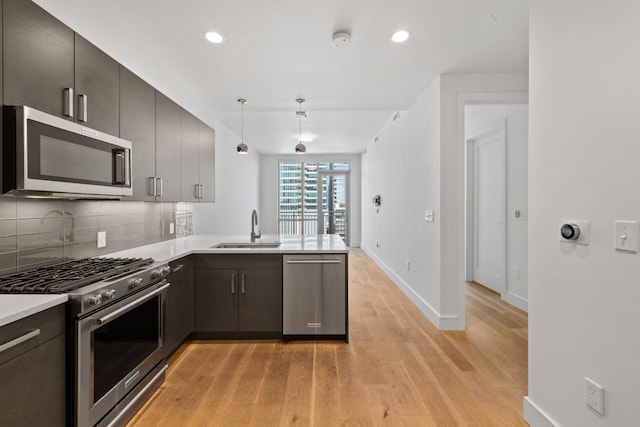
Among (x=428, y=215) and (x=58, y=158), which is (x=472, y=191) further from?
(x=58, y=158)

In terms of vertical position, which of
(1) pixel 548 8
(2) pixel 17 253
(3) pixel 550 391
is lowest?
(3) pixel 550 391

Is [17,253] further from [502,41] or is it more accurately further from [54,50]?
[502,41]

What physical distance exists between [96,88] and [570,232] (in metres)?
2.64

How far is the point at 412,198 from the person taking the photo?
418 cm

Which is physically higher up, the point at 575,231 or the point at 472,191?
the point at 472,191

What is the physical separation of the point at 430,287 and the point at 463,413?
5.58 ft

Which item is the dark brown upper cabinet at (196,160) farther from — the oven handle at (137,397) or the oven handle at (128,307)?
the oven handle at (137,397)

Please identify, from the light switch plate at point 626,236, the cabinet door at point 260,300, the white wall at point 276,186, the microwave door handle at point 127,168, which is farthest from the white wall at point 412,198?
the microwave door handle at point 127,168

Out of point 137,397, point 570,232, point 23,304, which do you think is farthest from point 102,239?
point 570,232

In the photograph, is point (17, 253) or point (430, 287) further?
point (430, 287)

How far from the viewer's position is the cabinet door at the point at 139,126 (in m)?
2.14

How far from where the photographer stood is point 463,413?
6.22ft

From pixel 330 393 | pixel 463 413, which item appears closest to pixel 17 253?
pixel 330 393

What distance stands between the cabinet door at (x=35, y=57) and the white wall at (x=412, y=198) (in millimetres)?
3004
